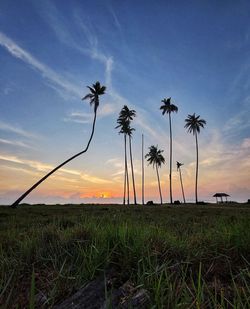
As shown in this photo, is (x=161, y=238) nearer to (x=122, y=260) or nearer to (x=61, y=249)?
(x=122, y=260)

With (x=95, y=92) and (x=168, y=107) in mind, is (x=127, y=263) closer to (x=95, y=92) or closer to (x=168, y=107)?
(x=95, y=92)

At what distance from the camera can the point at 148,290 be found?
2521mm

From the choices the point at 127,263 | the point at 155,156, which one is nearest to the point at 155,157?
the point at 155,156

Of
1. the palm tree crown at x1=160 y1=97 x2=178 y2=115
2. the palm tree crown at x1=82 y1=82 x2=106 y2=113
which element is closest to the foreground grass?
the palm tree crown at x1=82 y1=82 x2=106 y2=113

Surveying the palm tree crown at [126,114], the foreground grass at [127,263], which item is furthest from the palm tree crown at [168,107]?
the foreground grass at [127,263]

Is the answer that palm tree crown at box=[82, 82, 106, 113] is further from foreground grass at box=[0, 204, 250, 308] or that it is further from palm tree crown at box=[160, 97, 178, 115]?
foreground grass at box=[0, 204, 250, 308]

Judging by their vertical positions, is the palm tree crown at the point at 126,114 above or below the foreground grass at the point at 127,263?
above

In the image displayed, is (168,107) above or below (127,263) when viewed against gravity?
above

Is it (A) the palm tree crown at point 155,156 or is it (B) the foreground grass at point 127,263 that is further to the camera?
A: (A) the palm tree crown at point 155,156

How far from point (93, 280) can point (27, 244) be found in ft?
5.11

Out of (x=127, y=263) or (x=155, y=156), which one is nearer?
(x=127, y=263)

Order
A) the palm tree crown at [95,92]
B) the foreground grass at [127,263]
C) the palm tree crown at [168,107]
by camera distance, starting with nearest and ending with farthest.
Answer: the foreground grass at [127,263] < the palm tree crown at [95,92] < the palm tree crown at [168,107]

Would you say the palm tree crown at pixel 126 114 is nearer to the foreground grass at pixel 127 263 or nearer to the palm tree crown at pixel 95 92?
the palm tree crown at pixel 95 92

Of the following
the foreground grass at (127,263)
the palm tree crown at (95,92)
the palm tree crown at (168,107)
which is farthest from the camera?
the palm tree crown at (168,107)
